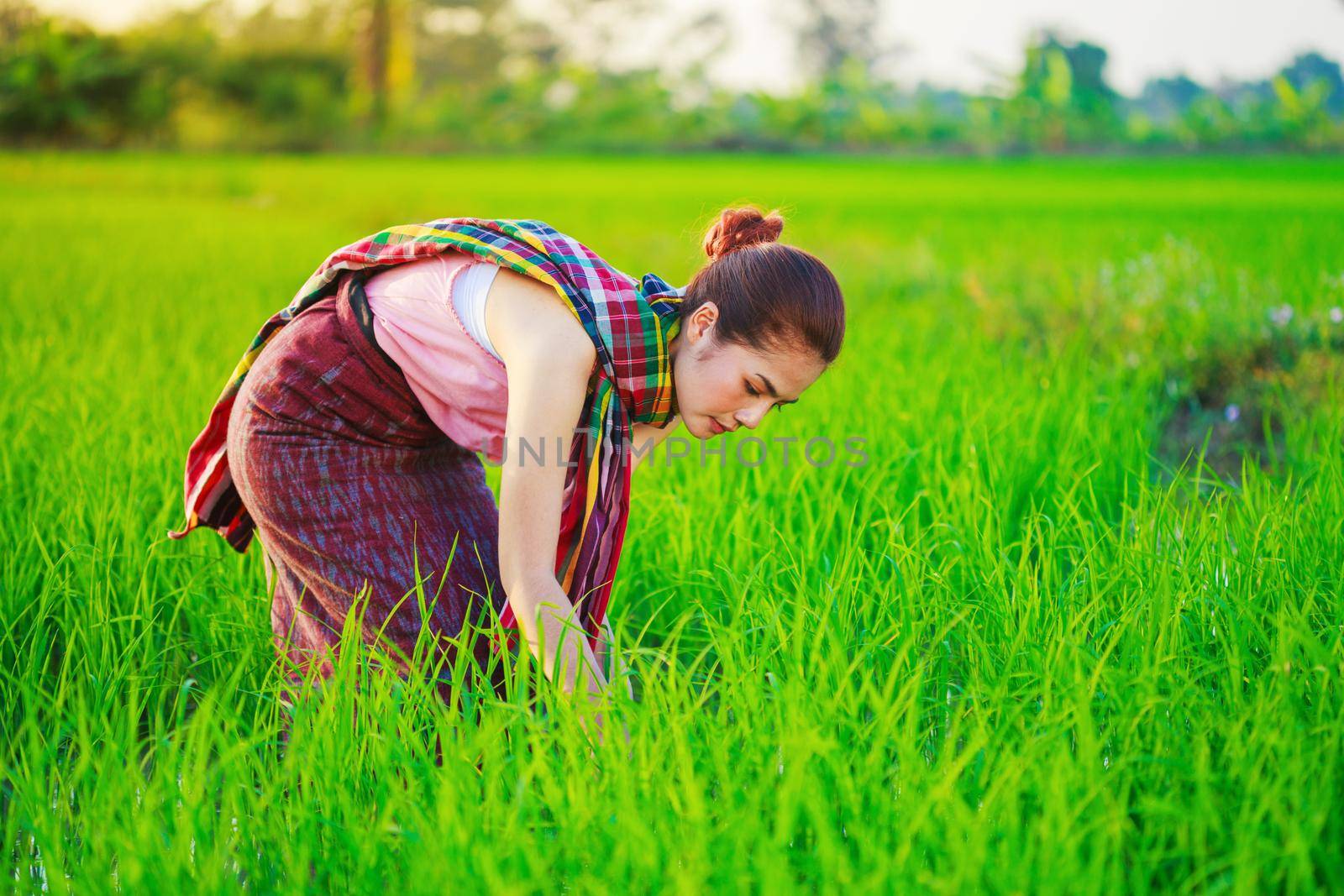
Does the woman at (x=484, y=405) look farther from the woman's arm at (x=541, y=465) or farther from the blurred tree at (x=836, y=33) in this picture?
the blurred tree at (x=836, y=33)

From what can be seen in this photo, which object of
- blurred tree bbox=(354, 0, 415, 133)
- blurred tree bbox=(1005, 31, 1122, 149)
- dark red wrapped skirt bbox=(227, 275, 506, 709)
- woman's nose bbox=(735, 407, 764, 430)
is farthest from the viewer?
blurred tree bbox=(354, 0, 415, 133)

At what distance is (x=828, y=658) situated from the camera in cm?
148

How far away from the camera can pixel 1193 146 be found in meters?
13.6

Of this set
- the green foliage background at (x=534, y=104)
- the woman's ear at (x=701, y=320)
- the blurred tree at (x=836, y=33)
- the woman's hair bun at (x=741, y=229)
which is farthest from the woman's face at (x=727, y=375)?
the blurred tree at (x=836, y=33)

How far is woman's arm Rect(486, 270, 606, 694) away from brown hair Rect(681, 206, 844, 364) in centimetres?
20

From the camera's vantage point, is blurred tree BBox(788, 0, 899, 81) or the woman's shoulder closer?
the woman's shoulder

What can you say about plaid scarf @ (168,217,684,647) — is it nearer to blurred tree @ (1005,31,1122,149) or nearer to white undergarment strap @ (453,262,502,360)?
white undergarment strap @ (453,262,502,360)

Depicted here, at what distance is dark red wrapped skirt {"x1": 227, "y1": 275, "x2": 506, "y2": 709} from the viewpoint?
1.61m

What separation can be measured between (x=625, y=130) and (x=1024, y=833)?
711 inches

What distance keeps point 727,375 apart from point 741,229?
0.78ft

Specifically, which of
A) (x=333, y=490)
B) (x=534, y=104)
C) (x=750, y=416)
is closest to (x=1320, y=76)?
(x=534, y=104)

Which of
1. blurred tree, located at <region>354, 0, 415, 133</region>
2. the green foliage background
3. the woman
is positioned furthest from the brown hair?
blurred tree, located at <region>354, 0, 415, 133</region>

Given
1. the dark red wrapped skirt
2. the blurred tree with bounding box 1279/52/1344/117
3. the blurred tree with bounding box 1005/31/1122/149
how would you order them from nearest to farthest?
the dark red wrapped skirt
the blurred tree with bounding box 1279/52/1344/117
the blurred tree with bounding box 1005/31/1122/149

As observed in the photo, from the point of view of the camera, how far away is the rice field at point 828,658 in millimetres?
1093
